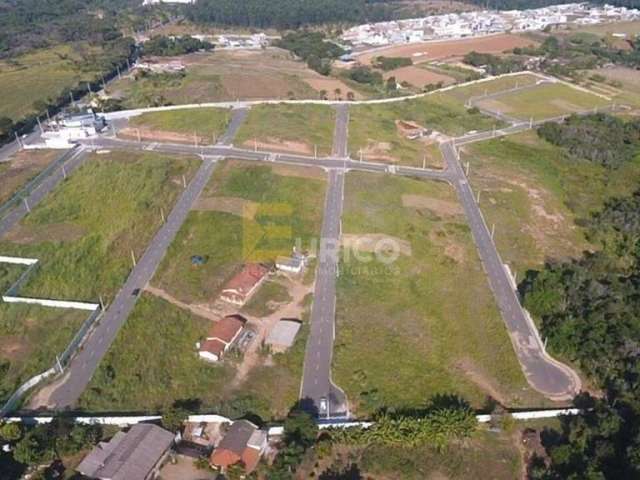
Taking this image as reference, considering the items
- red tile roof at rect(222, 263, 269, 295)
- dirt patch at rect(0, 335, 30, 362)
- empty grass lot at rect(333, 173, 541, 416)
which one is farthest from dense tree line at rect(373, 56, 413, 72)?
dirt patch at rect(0, 335, 30, 362)

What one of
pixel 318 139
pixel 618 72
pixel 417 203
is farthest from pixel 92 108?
pixel 618 72

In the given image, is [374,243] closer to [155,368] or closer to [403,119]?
[155,368]

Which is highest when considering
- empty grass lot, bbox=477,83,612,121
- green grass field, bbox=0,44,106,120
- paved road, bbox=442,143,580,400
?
green grass field, bbox=0,44,106,120

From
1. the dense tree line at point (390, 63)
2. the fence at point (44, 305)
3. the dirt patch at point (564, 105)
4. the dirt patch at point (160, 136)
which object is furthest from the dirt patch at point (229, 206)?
the dense tree line at point (390, 63)

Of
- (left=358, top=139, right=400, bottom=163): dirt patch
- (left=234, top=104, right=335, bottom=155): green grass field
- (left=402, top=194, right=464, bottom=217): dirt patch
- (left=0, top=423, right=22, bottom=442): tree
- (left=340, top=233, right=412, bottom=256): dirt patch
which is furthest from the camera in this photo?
(left=234, top=104, right=335, bottom=155): green grass field

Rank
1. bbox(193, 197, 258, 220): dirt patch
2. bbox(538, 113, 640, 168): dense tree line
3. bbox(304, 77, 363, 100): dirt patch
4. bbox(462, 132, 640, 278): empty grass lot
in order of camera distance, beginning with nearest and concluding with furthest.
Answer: bbox(462, 132, 640, 278): empty grass lot → bbox(193, 197, 258, 220): dirt patch → bbox(538, 113, 640, 168): dense tree line → bbox(304, 77, 363, 100): dirt patch

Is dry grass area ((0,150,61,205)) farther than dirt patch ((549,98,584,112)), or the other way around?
dirt patch ((549,98,584,112))

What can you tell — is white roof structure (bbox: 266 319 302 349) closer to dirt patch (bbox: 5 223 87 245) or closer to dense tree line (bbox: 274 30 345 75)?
dirt patch (bbox: 5 223 87 245)

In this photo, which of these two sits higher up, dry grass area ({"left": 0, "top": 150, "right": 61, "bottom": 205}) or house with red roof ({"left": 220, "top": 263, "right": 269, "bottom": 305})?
dry grass area ({"left": 0, "top": 150, "right": 61, "bottom": 205})
